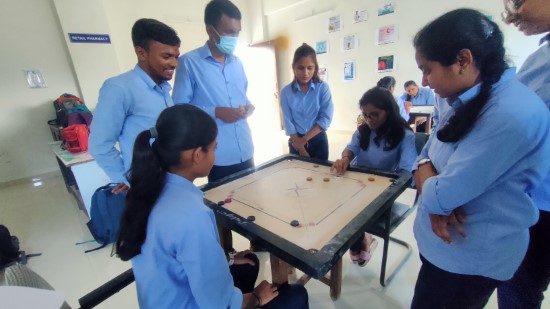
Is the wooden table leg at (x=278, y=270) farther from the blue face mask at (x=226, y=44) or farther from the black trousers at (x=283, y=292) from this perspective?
the blue face mask at (x=226, y=44)

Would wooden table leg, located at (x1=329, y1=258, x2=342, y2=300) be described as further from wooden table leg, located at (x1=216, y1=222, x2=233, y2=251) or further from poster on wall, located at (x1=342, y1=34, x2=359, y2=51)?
poster on wall, located at (x1=342, y1=34, x2=359, y2=51)

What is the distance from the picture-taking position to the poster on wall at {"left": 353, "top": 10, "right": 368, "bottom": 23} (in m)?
4.33

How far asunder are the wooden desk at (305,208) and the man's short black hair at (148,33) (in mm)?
853

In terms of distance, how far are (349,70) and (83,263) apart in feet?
16.0

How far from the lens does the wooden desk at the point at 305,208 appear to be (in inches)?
33.4

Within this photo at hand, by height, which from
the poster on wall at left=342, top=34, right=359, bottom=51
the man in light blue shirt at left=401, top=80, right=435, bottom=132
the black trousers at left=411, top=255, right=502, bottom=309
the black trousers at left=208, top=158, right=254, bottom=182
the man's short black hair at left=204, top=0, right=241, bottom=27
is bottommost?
the black trousers at left=411, top=255, right=502, bottom=309

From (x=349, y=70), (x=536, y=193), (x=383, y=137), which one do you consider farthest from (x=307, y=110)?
(x=349, y=70)

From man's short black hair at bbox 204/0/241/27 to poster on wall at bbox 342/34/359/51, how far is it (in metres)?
3.67

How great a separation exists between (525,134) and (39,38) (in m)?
5.51

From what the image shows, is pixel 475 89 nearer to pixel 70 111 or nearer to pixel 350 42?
pixel 70 111

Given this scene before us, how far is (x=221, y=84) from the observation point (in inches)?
67.5

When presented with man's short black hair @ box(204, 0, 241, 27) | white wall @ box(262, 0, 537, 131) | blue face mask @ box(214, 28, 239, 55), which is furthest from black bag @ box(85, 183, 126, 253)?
white wall @ box(262, 0, 537, 131)

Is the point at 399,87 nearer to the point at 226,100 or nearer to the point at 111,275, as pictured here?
the point at 226,100

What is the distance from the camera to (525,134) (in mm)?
583
